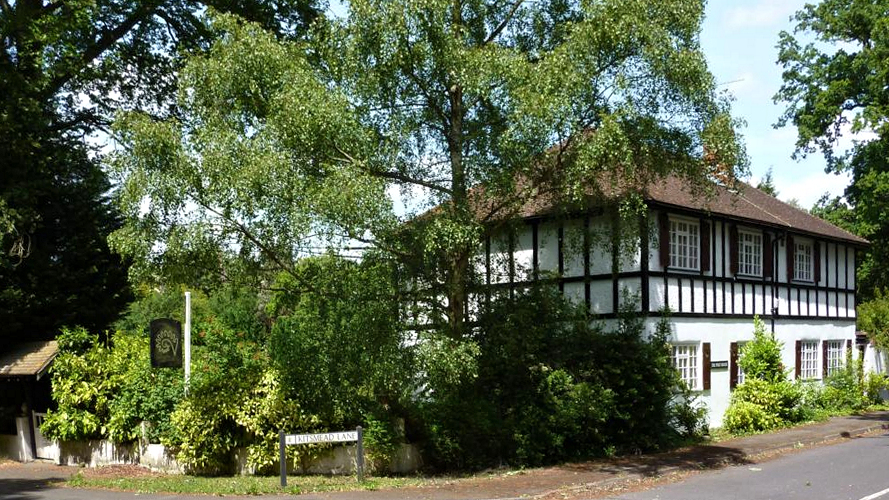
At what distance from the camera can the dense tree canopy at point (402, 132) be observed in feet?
45.0

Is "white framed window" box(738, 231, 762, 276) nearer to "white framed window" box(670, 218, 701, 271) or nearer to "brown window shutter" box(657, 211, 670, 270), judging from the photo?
"white framed window" box(670, 218, 701, 271)

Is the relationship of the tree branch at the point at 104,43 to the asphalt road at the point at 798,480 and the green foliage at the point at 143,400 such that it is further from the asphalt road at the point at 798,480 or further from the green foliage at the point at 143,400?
the asphalt road at the point at 798,480

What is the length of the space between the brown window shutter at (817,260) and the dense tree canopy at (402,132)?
1373 cm

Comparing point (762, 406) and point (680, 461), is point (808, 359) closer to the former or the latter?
point (762, 406)

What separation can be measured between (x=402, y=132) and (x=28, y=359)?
10449 millimetres

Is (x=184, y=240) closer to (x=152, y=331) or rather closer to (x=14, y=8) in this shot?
(x=152, y=331)

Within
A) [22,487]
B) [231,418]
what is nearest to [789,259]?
[231,418]

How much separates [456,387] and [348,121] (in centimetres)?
523

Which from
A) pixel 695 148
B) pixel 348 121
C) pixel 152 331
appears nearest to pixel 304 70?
pixel 348 121

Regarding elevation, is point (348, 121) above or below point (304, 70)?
below

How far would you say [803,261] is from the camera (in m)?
26.8

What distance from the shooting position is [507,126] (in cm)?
1445

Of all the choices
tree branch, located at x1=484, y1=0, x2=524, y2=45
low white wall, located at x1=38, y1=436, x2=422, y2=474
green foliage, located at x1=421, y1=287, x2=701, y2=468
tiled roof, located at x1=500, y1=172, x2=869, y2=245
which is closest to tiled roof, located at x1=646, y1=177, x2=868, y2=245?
tiled roof, located at x1=500, y1=172, x2=869, y2=245

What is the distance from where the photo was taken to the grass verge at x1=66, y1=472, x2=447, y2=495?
1384 centimetres
